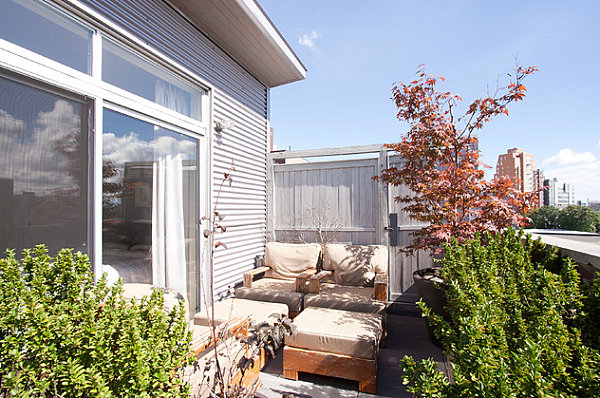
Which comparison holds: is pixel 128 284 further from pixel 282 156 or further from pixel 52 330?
pixel 282 156

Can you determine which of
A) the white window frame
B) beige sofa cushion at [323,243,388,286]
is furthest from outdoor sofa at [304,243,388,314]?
the white window frame

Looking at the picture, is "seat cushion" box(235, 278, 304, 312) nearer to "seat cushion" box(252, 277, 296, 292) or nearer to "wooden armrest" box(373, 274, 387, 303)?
"seat cushion" box(252, 277, 296, 292)

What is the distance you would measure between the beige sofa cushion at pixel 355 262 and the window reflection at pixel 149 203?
6.35ft

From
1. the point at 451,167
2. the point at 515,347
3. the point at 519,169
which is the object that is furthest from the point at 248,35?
the point at 519,169

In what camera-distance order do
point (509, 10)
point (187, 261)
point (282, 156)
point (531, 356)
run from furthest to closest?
point (282, 156), point (509, 10), point (187, 261), point (531, 356)

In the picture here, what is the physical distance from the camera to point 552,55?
5.34 m

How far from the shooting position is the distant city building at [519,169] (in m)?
3.42

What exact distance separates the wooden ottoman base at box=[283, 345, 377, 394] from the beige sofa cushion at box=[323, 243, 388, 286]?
1.68 meters

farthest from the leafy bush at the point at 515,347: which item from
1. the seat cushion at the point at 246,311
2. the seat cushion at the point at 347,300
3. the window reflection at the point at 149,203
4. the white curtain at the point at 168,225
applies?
the white curtain at the point at 168,225

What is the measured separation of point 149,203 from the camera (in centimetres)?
292

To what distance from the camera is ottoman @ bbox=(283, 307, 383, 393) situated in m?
2.56

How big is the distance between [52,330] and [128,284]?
65.5 inches

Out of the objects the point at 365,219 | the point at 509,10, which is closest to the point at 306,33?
the point at 509,10

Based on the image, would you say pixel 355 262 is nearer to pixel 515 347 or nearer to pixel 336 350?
pixel 336 350
